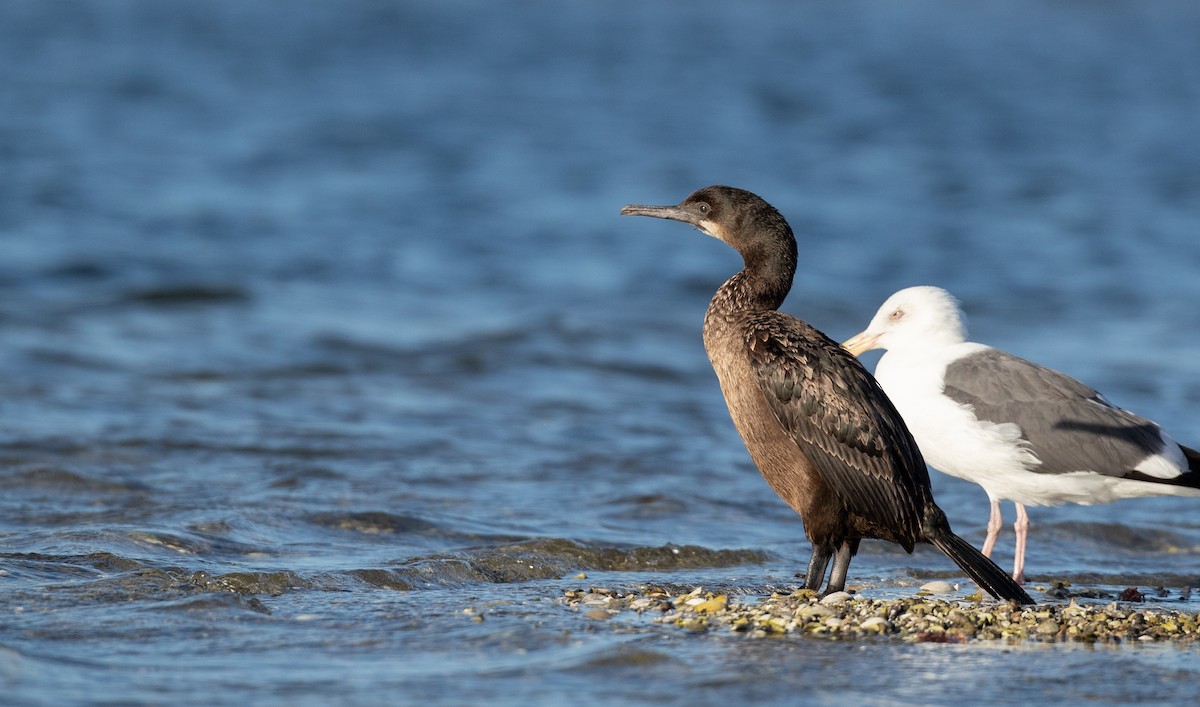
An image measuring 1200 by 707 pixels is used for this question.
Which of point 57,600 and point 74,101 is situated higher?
point 74,101

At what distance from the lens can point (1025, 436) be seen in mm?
6977

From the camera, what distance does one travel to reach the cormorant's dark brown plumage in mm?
6070

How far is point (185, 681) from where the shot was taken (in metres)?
4.81

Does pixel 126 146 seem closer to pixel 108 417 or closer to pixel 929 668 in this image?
pixel 108 417

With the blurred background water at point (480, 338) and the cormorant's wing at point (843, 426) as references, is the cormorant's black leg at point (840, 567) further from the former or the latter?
the blurred background water at point (480, 338)

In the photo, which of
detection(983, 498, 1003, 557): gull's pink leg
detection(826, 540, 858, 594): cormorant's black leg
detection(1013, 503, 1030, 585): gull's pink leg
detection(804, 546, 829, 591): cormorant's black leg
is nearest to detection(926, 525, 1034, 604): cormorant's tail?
detection(826, 540, 858, 594): cormorant's black leg

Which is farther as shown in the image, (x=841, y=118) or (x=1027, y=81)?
(x=1027, y=81)

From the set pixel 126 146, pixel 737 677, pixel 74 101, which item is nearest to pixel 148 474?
pixel 737 677

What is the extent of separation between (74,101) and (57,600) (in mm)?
22076

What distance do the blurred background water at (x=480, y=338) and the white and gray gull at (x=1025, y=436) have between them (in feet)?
1.67

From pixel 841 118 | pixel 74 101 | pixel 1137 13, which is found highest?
pixel 1137 13

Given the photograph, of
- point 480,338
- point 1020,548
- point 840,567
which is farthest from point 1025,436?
point 480,338

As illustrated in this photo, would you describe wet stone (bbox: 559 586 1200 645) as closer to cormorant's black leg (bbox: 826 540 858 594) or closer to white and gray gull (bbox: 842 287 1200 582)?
cormorant's black leg (bbox: 826 540 858 594)

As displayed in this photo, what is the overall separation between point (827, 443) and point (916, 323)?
1.84m
